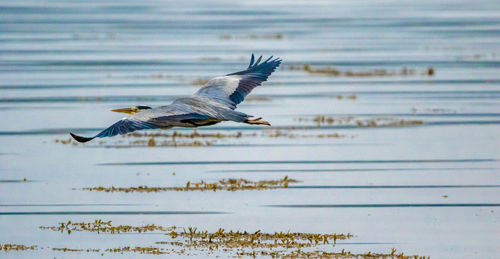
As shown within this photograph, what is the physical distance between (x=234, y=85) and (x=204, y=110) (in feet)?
4.12

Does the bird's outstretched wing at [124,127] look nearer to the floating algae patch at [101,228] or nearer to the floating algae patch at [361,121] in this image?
the floating algae patch at [101,228]

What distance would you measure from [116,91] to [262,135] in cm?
697

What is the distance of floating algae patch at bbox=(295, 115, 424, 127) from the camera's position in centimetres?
1931

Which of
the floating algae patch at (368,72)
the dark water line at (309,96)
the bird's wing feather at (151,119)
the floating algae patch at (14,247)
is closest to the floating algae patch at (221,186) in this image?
the bird's wing feather at (151,119)

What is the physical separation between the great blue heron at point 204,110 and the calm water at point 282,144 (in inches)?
39.8

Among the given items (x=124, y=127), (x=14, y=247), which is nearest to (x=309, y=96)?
(x=124, y=127)

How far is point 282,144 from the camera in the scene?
57.2 ft

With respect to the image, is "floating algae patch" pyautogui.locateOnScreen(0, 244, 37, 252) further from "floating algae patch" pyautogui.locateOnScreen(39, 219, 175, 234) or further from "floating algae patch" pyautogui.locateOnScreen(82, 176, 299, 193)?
"floating algae patch" pyautogui.locateOnScreen(82, 176, 299, 193)

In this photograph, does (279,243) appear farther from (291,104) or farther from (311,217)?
(291,104)

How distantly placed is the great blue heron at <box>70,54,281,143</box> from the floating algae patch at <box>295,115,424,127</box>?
20.4 feet

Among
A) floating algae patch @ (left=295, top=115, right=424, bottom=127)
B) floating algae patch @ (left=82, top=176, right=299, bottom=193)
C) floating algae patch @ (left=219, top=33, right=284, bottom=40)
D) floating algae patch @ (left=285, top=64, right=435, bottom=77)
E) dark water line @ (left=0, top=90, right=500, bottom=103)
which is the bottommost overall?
floating algae patch @ (left=82, top=176, right=299, bottom=193)

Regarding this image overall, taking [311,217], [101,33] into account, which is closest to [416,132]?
[311,217]

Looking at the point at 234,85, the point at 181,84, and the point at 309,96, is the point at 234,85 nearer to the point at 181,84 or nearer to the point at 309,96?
the point at 309,96

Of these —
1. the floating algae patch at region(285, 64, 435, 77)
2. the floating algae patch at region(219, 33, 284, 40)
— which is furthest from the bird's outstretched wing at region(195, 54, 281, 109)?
the floating algae patch at region(219, 33, 284, 40)
